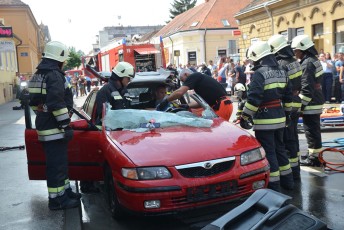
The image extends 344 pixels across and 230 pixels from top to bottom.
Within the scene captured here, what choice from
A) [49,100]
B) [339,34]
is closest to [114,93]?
[49,100]

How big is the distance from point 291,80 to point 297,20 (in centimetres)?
1796

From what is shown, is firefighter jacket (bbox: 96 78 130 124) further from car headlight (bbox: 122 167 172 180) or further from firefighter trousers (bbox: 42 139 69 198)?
car headlight (bbox: 122 167 172 180)

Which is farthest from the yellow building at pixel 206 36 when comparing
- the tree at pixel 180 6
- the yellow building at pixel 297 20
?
the tree at pixel 180 6

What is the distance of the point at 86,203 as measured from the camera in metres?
5.31

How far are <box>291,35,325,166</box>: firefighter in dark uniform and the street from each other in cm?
47

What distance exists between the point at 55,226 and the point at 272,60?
3177mm

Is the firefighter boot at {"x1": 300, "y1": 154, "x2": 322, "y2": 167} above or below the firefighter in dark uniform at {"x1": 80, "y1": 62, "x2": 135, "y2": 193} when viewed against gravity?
below

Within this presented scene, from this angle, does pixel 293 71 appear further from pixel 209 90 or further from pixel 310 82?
pixel 209 90

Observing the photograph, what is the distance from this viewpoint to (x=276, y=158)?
5.07 metres

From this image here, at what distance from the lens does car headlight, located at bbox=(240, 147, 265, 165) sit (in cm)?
410

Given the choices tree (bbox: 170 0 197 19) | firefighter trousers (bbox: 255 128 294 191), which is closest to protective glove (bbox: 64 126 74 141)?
firefighter trousers (bbox: 255 128 294 191)

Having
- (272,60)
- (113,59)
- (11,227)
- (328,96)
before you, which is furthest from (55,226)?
(113,59)

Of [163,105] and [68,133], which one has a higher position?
[163,105]

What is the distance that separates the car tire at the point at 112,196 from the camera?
14.1ft
